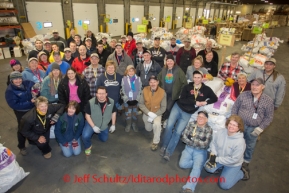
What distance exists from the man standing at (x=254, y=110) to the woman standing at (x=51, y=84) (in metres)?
3.43

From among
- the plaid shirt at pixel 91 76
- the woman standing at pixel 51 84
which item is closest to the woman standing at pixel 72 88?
the woman standing at pixel 51 84

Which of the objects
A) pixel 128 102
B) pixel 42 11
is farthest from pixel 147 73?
pixel 42 11

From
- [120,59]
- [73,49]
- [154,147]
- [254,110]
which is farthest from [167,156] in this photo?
[73,49]

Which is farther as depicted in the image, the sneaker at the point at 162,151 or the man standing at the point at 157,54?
the man standing at the point at 157,54

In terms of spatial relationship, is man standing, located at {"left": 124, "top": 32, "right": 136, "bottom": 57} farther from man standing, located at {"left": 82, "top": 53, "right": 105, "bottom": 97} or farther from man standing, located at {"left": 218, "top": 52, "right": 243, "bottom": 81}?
man standing, located at {"left": 218, "top": 52, "right": 243, "bottom": 81}

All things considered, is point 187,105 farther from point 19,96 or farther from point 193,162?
point 19,96

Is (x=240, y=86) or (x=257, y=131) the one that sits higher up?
(x=240, y=86)

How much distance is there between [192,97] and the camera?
3.49 meters

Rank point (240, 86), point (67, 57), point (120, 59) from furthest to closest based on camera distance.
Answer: point (120, 59) < point (67, 57) < point (240, 86)

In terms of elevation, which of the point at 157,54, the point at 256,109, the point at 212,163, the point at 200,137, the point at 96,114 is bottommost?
the point at 212,163

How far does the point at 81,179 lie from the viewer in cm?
301

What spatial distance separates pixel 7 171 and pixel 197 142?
2.96 meters

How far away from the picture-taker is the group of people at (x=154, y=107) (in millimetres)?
2947

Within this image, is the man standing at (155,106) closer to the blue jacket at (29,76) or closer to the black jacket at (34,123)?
the black jacket at (34,123)
